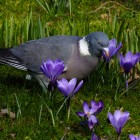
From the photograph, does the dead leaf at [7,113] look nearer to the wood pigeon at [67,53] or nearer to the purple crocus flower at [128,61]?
the wood pigeon at [67,53]

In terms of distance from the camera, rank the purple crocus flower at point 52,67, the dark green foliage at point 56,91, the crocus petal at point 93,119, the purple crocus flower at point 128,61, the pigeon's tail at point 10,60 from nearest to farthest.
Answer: the crocus petal at point 93,119
the purple crocus flower at point 52,67
the dark green foliage at point 56,91
the purple crocus flower at point 128,61
the pigeon's tail at point 10,60

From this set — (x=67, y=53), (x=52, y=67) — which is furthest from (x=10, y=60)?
(x=52, y=67)

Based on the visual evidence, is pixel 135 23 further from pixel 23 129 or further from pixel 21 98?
pixel 23 129

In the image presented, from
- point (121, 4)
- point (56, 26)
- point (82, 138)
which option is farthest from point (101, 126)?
point (121, 4)

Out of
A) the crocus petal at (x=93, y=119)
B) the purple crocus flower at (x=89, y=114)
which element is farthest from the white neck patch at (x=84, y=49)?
the crocus petal at (x=93, y=119)

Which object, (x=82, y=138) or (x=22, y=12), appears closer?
(x=82, y=138)

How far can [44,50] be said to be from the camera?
4.79 metres

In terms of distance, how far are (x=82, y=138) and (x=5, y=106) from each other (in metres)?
0.83

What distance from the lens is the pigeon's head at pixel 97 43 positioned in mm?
4590

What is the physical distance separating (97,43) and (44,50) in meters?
0.49

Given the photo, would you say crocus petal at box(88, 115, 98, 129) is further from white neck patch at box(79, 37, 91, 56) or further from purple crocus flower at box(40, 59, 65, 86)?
white neck patch at box(79, 37, 91, 56)

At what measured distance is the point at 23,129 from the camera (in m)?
4.14

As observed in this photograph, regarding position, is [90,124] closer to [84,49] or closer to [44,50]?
[84,49]

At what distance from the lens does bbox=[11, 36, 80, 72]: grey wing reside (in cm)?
470
